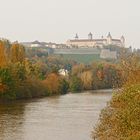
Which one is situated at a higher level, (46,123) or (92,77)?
(92,77)

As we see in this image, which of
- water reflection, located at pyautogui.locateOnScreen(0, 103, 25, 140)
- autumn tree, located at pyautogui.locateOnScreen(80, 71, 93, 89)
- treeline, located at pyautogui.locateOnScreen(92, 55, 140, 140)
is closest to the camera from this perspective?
treeline, located at pyautogui.locateOnScreen(92, 55, 140, 140)

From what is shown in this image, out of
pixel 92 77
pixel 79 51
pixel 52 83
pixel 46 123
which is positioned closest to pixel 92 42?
pixel 79 51

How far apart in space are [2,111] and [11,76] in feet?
37.7

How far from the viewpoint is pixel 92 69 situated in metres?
70.4

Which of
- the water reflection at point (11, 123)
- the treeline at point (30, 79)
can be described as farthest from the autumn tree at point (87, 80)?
the water reflection at point (11, 123)

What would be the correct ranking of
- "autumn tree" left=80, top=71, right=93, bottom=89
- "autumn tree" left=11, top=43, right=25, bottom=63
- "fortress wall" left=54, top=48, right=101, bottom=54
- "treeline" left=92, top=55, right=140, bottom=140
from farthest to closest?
"fortress wall" left=54, top=48, right=101, bottom=54
"autumn tree" left=80, top=71, right=93, bottom=89
"autumn tree" left=11, top=43, right=25, bottom=63
"treeline" left=92, top=55, right=140, bottom=140

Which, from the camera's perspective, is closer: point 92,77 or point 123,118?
point 123,118

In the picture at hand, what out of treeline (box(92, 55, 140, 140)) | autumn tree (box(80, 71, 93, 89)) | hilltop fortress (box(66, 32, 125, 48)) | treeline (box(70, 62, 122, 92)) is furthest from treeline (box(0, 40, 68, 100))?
hilltop fortress (box(66, 32, 125, 48))

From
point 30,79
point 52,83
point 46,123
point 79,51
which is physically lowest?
point 46,123

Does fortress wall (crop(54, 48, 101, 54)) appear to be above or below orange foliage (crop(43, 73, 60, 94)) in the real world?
above

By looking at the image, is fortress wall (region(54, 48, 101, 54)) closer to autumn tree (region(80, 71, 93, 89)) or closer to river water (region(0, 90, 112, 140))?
autumn tree (region(80, 71, 93, 89))

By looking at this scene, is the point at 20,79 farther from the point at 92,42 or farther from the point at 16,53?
the point at 92,42

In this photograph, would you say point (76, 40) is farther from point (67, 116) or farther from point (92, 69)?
point (67, 116)

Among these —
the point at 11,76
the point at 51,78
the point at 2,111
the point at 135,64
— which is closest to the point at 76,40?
the point at 51,78
